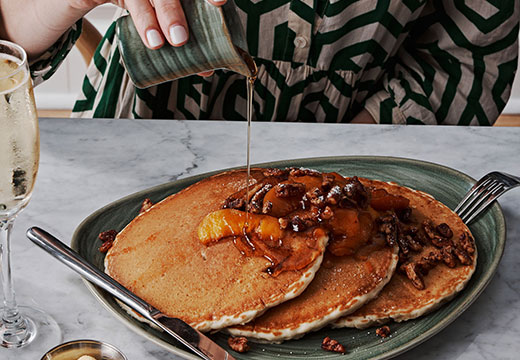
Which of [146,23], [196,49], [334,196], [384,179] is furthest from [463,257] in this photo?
[146,23]

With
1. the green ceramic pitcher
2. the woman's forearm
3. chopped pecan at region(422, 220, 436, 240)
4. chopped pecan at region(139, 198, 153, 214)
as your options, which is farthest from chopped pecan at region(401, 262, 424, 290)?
the woman's forearm

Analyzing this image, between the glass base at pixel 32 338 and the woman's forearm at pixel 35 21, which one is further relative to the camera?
the woman's forearm at pixel 35 21

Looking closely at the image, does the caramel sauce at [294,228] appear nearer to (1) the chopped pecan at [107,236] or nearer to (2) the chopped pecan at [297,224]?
(2) the chopped pecan at [297,224]

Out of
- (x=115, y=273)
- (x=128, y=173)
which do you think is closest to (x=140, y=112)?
(x=128, y=173)

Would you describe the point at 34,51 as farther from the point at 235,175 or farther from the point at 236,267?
the point at 236,267

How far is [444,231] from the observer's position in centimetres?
131

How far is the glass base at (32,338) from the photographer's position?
3.57ft

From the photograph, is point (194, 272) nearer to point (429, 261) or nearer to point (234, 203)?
point (234, 203)

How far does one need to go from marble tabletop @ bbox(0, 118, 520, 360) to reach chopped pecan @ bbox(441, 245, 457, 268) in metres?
A: 0.09

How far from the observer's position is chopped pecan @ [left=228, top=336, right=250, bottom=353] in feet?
3.49

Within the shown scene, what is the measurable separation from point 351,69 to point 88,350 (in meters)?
1.44

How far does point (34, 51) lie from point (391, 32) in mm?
1149

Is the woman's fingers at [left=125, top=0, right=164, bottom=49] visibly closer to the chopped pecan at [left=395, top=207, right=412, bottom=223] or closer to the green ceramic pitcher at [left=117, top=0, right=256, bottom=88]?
the green ceramic pitcher at [left=117, top=0, right=256, bottom=88]

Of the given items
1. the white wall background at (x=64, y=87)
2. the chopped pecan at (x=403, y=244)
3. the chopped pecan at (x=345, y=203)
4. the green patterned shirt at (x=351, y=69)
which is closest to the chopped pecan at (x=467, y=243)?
the chopped pecan at (x=403, y=244)
